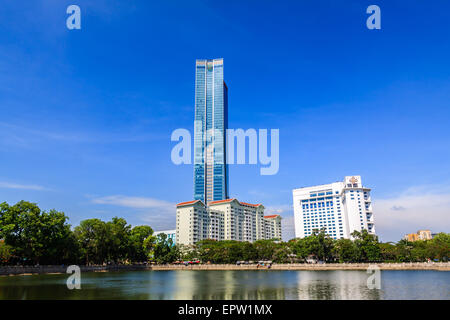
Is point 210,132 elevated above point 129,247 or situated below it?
above

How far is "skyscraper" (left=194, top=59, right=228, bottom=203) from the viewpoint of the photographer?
6993 inches

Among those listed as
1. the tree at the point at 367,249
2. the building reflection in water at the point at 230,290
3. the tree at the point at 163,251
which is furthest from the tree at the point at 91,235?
the tree at the point at 367,249

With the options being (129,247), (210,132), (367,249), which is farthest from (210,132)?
(367,249)

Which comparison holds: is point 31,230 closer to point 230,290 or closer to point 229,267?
point 230,290

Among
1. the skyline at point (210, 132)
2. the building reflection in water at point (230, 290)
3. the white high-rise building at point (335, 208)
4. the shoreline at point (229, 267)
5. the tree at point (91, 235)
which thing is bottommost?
the shoreline at point (229, 267)

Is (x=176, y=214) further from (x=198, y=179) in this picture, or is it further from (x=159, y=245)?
(x=159, y=245)

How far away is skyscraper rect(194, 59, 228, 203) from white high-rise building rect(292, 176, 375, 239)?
140 ft

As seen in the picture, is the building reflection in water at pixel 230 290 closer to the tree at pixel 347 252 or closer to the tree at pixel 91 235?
the tree at pixel 347 252

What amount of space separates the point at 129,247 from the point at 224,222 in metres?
80.1

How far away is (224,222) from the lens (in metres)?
161

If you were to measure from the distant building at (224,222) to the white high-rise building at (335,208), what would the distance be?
60.0ft

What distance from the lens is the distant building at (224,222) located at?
477 ft
